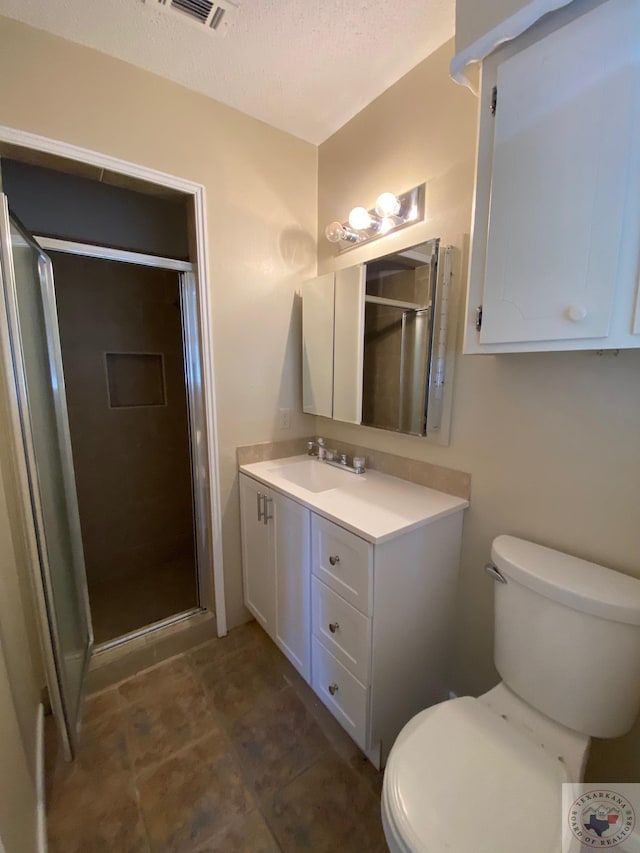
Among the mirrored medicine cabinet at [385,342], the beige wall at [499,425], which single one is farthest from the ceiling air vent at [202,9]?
the mirrored medicine cabinet at [385,342]

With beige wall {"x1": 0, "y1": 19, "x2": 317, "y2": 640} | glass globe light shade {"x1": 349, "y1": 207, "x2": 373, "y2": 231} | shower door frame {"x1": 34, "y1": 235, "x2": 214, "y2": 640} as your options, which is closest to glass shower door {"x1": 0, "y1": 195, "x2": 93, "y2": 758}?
shower door frame {"x1": 34, "y1": 235, "x2": 214, "y2": 640}

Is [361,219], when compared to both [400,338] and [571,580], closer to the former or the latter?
[400,338]

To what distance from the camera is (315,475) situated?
1769mm

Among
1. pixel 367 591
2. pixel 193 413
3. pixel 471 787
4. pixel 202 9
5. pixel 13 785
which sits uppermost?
pixel 202 9

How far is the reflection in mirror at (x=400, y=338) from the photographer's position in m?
1.35

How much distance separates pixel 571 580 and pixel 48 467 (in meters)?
1.74

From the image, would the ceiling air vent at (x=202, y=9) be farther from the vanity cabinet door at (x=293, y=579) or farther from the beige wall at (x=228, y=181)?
the vanity cabinet door at (x=293, y=579)

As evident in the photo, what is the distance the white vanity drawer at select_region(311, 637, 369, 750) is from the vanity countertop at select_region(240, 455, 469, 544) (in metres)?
0.54

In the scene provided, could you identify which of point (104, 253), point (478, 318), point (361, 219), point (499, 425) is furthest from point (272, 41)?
point (499, 425)

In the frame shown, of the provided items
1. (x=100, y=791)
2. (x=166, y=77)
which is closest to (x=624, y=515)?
(x=100, y=791)

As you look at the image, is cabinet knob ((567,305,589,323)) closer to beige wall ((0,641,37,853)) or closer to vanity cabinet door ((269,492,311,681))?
vanity cabinet door ((269,492,311,681))

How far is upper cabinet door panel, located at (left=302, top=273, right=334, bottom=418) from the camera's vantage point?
1.74 metres

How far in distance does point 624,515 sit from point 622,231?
71cm

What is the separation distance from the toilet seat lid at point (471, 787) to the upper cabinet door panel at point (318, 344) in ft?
4.14
